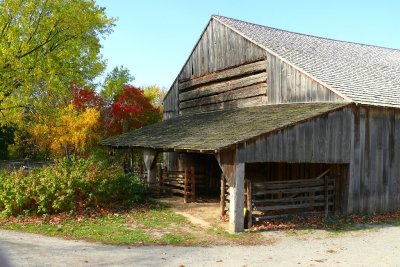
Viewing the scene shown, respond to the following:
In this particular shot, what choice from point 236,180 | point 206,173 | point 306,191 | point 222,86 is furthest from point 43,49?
point 306,191

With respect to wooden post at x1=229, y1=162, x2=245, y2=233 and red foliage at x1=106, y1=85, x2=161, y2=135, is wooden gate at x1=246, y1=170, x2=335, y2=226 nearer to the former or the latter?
wooden post at x1=229, y1=162, x2=245, y2=233

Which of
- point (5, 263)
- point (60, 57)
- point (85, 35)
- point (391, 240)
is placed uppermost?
point (85, 35)

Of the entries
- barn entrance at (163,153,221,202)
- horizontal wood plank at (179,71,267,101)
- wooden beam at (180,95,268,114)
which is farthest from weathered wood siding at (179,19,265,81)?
barn entrance at (163,153,221,202)

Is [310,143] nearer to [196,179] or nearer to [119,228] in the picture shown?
[119,228]

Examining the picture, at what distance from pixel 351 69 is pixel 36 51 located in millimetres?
15058

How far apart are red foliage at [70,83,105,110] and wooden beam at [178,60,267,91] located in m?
13.9

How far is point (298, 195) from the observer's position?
1492 centimetres

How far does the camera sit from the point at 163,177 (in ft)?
66.6

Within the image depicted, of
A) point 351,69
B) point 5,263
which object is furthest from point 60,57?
point 5,263

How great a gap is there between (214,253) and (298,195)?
20.6ft

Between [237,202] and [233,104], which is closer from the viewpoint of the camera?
[237,202]

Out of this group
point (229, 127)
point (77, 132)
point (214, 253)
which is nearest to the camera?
point (214, 253)

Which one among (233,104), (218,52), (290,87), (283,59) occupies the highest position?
(218,52)

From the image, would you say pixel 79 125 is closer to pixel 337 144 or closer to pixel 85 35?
pixel 85 35
